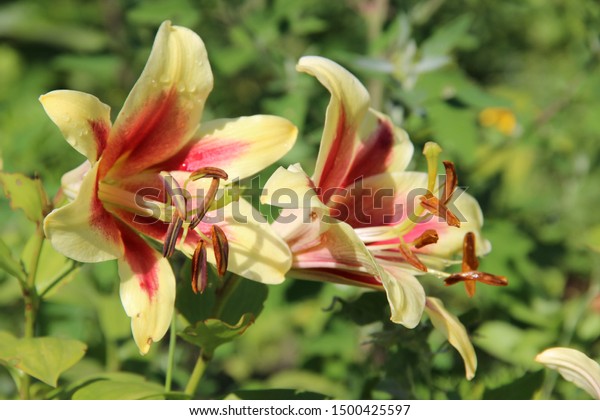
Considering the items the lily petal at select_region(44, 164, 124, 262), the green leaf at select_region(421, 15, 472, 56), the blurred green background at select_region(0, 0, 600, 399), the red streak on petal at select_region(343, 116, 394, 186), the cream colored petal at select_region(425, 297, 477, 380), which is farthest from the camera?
the green leaf at select_region(421, 15, 472, 56)

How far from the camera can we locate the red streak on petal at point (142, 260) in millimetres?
1006

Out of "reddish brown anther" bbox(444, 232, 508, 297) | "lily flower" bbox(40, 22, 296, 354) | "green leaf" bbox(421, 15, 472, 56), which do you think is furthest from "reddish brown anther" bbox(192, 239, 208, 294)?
"green leaf" bbox(421, 15, 472, 56)

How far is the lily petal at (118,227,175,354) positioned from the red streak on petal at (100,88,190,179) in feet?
0.42

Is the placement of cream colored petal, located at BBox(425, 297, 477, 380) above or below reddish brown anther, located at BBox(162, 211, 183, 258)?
below

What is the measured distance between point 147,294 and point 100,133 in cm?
21

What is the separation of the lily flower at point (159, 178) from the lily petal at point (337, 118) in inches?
2.2

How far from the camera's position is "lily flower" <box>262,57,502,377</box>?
990 millimetres

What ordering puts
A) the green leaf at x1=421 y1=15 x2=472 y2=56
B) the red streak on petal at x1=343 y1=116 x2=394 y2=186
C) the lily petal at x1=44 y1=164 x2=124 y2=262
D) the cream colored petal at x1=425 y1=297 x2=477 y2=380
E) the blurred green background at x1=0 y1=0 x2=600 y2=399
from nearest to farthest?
the lily petal at x1=44 y1=164 x2=124 y2=262 → the cream colored petal at x1=425 y1=297 x2=477 y2=380 → the red streak on petal at x1=343 y1=116 x2=394 y2=186 → the blurred green background at x1=0 y1=0 x2=600 y2=399 → the green leaf at x1=421 y1=15 x2=472 y2=56

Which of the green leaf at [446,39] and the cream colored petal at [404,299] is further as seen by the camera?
the green leaf at [446,39]

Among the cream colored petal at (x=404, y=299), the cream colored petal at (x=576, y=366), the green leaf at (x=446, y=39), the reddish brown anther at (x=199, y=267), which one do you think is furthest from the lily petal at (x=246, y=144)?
the green leaf at (x=446, y=39)

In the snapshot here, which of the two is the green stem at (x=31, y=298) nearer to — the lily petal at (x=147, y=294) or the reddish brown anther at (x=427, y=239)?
the lily petal at (x=147, y=294)

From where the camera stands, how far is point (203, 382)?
1.72m

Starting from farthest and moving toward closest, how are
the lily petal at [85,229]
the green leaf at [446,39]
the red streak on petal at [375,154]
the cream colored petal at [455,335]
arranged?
the green leaf at [446,39]
the red streak on petal at [375,154]
the cream colored petal at [455,335]
the lily petal at [85,229]

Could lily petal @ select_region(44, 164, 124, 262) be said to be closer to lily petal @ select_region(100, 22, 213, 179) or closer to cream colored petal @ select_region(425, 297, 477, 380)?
lily petal @ select_region(100, 22, 213, 179)
